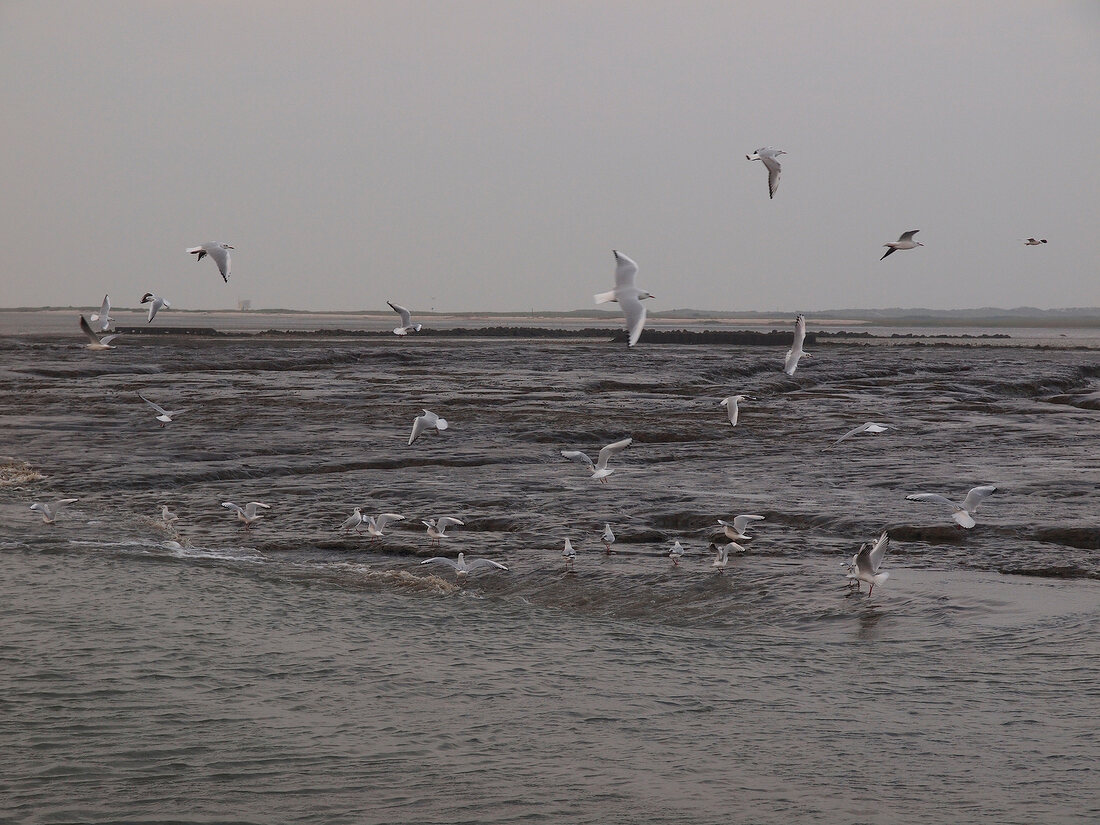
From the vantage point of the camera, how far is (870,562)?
406 inches

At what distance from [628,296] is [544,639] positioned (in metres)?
3.20

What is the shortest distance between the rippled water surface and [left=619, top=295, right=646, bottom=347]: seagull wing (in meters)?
2.61

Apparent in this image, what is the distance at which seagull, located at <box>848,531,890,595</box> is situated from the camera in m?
10.3

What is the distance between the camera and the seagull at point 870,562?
1027 cm

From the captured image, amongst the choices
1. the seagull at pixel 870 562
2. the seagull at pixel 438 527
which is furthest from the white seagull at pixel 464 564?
the seagull at pixel 870 562

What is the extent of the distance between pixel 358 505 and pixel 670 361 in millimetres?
37550

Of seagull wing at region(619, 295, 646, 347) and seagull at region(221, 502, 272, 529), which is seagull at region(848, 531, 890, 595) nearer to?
seagull wing at region(619, 295, 646, 347)

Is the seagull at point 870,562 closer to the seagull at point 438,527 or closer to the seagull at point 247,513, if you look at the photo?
the seagull at point 438,527

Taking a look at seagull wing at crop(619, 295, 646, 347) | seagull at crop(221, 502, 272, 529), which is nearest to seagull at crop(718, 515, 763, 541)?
seagull wing at crop(619, 295, 646, 347)

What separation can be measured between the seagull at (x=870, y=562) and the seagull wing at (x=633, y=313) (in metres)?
2.84

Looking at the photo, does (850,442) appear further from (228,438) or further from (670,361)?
(670,361)

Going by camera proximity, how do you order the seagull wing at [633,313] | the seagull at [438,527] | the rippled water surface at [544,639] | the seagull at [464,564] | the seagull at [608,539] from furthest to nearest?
the seagull at [438,527] → the seagull at [608,539] → the seagull at [464,564] → the seagull wing at [633,313] → the rippled water surface at [544,639]

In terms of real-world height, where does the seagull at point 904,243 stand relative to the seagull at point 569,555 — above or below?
above

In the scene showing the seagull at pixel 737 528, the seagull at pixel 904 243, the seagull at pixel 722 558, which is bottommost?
the seagull at pixel 722 558
